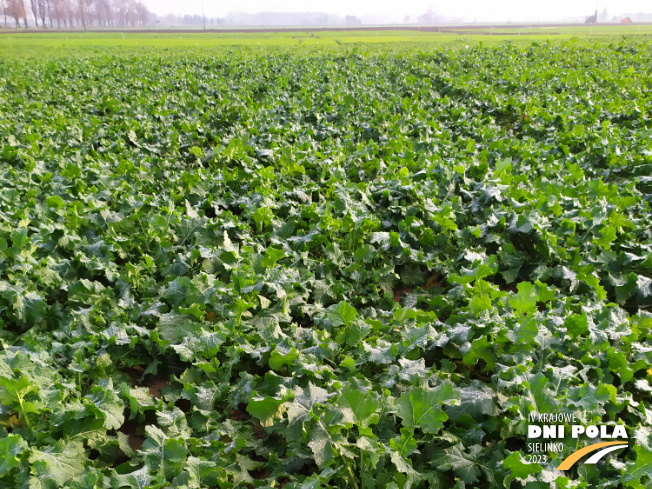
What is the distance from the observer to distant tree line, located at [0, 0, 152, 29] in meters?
68.4

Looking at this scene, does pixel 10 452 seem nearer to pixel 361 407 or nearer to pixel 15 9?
pixel 361 407

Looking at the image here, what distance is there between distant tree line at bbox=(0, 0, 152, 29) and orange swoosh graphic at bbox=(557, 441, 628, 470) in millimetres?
78494

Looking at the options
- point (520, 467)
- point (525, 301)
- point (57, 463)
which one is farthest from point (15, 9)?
point (520, 467)

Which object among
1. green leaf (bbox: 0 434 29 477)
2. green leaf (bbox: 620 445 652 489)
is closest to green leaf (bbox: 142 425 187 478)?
green leaf (bbox: 0 434 29 477)

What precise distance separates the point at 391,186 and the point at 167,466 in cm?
429

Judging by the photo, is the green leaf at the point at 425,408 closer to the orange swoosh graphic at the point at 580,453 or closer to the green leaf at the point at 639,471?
the orange swoosh graphic at the point at 580,453

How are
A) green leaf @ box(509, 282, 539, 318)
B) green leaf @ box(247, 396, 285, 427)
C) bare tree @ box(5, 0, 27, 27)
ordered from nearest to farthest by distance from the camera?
green leaf @ box(247, 396, 285, 427)
green leaf @ box(509, 282, 539, 318)
bare tree @ box(5, 0, 27, 27)

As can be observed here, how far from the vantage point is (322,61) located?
21547 millimetres

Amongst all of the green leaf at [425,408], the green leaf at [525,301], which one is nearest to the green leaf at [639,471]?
the green leaf at [425,408]

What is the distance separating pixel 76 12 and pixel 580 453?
116 metres

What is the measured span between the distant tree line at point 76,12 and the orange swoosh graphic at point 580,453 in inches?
3090

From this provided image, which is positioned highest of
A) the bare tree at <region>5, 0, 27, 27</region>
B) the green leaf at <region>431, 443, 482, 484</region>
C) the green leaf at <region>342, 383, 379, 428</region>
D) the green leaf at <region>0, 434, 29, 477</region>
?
the bare tree at <region>5, 0, 27, 27</region>

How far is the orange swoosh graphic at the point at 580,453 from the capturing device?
234cm

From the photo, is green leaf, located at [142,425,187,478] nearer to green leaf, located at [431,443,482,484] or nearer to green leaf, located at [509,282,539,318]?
green leaf, located at [431,443,482,484]
